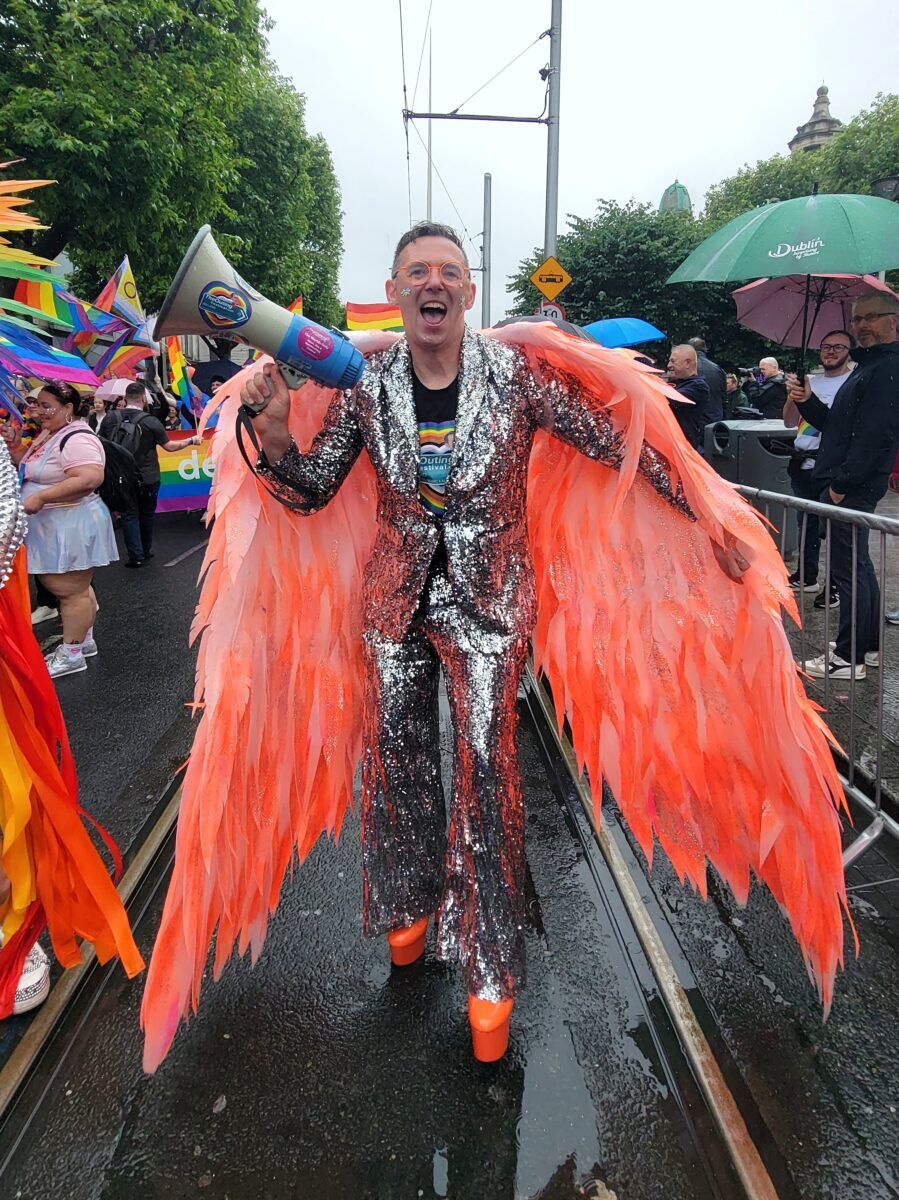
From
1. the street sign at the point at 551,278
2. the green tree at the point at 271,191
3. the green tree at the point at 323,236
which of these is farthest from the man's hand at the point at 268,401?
the green tree at the point at 323,236

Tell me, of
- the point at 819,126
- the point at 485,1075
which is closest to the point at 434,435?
the point at 485,1075

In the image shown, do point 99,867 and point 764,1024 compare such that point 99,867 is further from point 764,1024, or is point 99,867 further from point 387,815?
point 764,1024

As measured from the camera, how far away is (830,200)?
399 centimetres

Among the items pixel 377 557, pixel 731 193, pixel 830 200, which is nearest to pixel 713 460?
pixel 830 200

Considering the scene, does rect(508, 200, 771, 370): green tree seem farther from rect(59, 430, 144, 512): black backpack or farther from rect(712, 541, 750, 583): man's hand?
rect(712, 541, 750, 583): man's hand

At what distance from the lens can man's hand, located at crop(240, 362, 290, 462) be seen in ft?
5.84

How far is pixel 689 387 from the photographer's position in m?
6.25

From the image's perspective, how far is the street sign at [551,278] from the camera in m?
10.1

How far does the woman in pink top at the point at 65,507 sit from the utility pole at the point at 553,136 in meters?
8.44

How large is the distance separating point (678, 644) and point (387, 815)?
3.01ft

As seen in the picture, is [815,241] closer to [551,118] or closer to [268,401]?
[268,401]

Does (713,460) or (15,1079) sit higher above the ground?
(713,460)

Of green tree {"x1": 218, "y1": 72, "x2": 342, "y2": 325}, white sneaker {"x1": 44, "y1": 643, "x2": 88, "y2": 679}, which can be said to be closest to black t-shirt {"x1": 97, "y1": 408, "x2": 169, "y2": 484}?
white sneaker {"x1": 44, "y1": 643, "x2": 88, "y2": 679}

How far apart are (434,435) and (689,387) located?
16.3 feet
